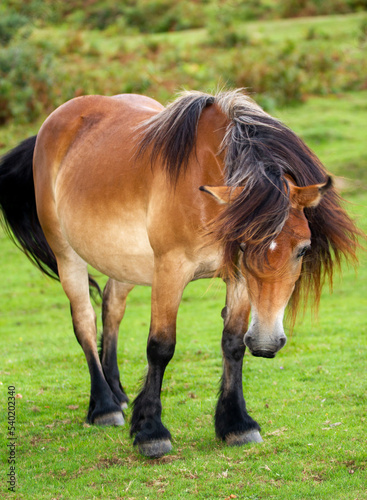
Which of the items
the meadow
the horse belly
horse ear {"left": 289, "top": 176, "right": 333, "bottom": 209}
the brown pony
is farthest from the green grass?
horse ear {"left": 289, "top": 176, "right": 333, "bottom": 209}

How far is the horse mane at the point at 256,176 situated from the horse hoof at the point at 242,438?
86 cm

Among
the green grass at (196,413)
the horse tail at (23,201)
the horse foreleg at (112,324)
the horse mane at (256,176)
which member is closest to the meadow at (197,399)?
the green grass at (196,413)

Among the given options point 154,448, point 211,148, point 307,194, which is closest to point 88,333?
point 154,448

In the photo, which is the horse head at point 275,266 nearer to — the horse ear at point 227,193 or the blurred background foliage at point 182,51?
the horse ear at point 227,193

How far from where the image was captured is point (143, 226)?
4.40 meters

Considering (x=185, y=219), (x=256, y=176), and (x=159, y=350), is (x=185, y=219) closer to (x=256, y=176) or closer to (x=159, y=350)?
(x=256, y=176)

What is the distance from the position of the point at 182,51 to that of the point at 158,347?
20.3 metres

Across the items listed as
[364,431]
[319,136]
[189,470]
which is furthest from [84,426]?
[319,136]

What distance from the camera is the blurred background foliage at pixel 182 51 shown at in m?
18.7

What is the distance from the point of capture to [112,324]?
5.77 meters

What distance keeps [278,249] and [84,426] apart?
103 inches

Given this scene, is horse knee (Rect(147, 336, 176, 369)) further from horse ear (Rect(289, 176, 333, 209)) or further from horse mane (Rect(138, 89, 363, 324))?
horse ear (Rect(289, 176, 333, 209))

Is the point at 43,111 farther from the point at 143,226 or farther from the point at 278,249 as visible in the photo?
the point at 278,249

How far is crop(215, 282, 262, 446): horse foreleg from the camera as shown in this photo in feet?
14.1
